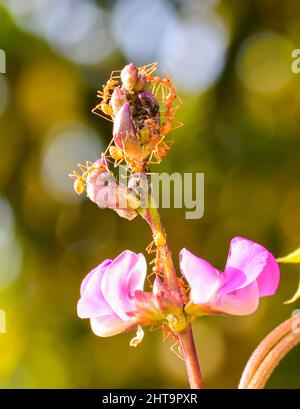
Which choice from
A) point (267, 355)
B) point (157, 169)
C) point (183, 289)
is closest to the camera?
point (267, 355)

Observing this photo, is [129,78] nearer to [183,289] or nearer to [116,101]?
[116,101]

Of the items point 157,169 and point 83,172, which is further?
point 157,169

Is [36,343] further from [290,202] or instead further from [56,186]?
[290,202]

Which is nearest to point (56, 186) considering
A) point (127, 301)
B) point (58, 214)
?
point (58, 214)

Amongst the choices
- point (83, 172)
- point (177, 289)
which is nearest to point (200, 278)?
point (177, 289)

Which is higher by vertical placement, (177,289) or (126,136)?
(126,136)

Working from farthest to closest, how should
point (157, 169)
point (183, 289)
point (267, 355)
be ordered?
point (157, 169), point (183, 289), point (267, 355)
